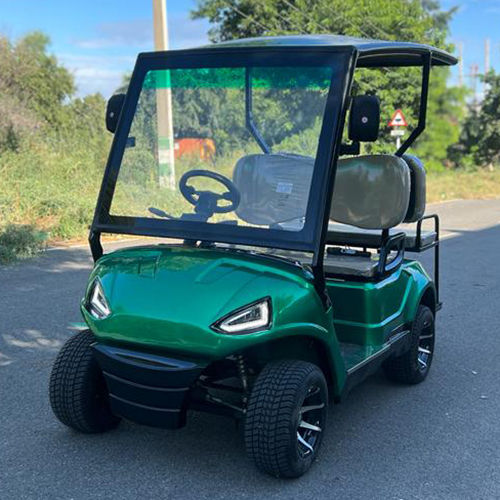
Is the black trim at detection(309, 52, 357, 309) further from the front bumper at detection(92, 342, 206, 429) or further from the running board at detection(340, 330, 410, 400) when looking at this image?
the front bumper at detection(92, 342, 206, 429)

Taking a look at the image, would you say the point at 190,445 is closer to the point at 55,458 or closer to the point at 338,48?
the point at 55,458

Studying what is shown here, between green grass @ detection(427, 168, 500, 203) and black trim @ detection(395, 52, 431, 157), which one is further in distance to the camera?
green grass @ detection(427, 168, 500, 203)

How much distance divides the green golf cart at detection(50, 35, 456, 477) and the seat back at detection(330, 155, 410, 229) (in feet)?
0.08

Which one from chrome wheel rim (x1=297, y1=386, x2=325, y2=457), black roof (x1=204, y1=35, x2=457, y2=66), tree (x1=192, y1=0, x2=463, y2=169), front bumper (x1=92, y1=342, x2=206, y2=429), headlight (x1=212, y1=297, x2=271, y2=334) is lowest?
chrome wheel rim (x1=297, y1=386, x2=325, y2=457)

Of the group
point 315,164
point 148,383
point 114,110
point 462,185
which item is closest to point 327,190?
point 315,164

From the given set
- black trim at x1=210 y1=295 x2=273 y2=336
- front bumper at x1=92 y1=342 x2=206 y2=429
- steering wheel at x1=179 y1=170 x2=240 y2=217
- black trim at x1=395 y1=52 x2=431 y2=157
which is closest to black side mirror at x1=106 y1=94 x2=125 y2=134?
steering wheel at x1=179 y1=170 x2=240 y2=217

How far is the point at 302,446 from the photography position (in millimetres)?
2990

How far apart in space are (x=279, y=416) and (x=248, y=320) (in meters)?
0.44

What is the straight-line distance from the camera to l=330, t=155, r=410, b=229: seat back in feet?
13.1

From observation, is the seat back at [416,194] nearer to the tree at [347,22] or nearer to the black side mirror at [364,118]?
the black side mirror at [364,118]

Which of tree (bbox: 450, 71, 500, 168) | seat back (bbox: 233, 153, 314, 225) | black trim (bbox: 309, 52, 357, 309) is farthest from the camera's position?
tree (bbox: 450, 71, 500, 168)

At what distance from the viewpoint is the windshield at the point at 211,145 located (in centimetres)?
332

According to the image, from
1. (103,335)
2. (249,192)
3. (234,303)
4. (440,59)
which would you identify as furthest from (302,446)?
(440,59)

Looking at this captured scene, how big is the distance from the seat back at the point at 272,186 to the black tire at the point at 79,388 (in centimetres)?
104
